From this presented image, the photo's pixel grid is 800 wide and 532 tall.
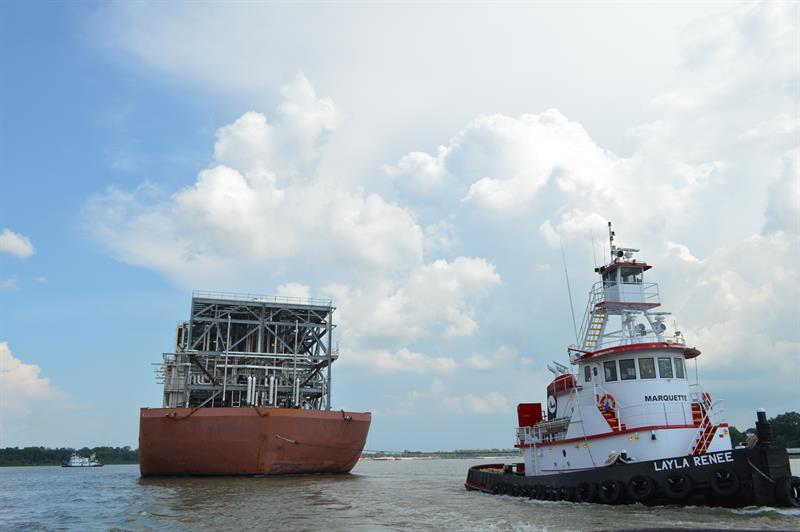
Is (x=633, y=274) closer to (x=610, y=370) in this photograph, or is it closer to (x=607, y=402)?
(x=610, y=370)

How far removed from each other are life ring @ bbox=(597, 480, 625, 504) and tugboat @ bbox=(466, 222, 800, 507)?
0.03m

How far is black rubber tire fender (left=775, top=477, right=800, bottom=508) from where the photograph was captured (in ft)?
48.1

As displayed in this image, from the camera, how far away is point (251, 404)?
34812mm

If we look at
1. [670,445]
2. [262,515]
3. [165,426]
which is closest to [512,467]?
[670,445]

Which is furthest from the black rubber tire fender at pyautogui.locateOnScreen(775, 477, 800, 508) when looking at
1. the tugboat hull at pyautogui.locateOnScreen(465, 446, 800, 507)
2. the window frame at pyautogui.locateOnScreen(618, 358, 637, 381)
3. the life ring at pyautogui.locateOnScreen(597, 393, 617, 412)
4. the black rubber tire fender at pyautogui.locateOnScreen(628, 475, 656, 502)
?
the window frame at pyautogui.locateOnScreen(618, 358, 637, 381)

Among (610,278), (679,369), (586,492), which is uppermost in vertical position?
(610,278)

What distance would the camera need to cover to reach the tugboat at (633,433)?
50.2 ft

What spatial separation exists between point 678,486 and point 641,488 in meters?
1.02

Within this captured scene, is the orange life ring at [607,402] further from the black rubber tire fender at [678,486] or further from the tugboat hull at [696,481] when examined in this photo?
the black rubber tire fender at [678,486]

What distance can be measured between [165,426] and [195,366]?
7.76 m

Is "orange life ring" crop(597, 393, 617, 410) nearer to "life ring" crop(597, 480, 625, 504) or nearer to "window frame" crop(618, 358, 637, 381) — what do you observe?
"window frame" crop(618, 358, 637, 381)

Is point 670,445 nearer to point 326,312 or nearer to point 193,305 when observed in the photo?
point 326,312

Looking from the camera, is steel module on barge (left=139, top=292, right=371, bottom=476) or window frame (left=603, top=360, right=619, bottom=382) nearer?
window frame (left=603, top=360, right=619, bottom=382)

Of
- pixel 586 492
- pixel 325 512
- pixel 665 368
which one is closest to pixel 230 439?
pixel 325 512
